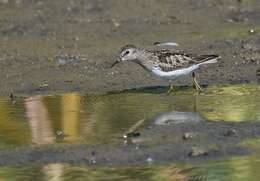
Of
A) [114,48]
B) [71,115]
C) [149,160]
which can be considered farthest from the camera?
[114,48]

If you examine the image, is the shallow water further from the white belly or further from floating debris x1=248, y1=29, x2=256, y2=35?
floating debris x1=248, y1=29, x2=256, y2=35

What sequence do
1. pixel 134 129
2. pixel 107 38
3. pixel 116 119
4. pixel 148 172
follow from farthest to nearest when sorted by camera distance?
pixel 107 38 → pixel 116 119 → pixel 134 129 → pixel 148 172

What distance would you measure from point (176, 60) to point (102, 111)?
2161 mm

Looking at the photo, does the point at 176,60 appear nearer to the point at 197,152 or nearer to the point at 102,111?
the point at 102,111

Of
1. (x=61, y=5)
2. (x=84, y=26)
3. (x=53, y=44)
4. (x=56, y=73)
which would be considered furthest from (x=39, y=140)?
(x=61, y=5)

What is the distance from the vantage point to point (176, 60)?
48.6 ft

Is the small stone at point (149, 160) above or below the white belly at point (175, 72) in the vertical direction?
below

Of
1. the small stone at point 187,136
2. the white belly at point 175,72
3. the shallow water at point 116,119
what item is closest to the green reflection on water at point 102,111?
the shallow water at point 116,119

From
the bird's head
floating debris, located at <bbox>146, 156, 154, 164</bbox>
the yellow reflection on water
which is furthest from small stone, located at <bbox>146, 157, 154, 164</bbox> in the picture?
the bird's head

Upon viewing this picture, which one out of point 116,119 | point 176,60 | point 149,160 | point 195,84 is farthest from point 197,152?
point 176,60

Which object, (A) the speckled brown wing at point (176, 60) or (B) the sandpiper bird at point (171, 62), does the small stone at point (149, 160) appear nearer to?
(B) the sandpiper bird at point (171, 62)

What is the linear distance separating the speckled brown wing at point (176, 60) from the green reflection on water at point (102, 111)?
37cm

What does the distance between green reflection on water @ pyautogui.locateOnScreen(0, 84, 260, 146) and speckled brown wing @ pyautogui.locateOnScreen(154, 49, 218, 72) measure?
0.37 m

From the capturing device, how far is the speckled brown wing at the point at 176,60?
14.7 meters
